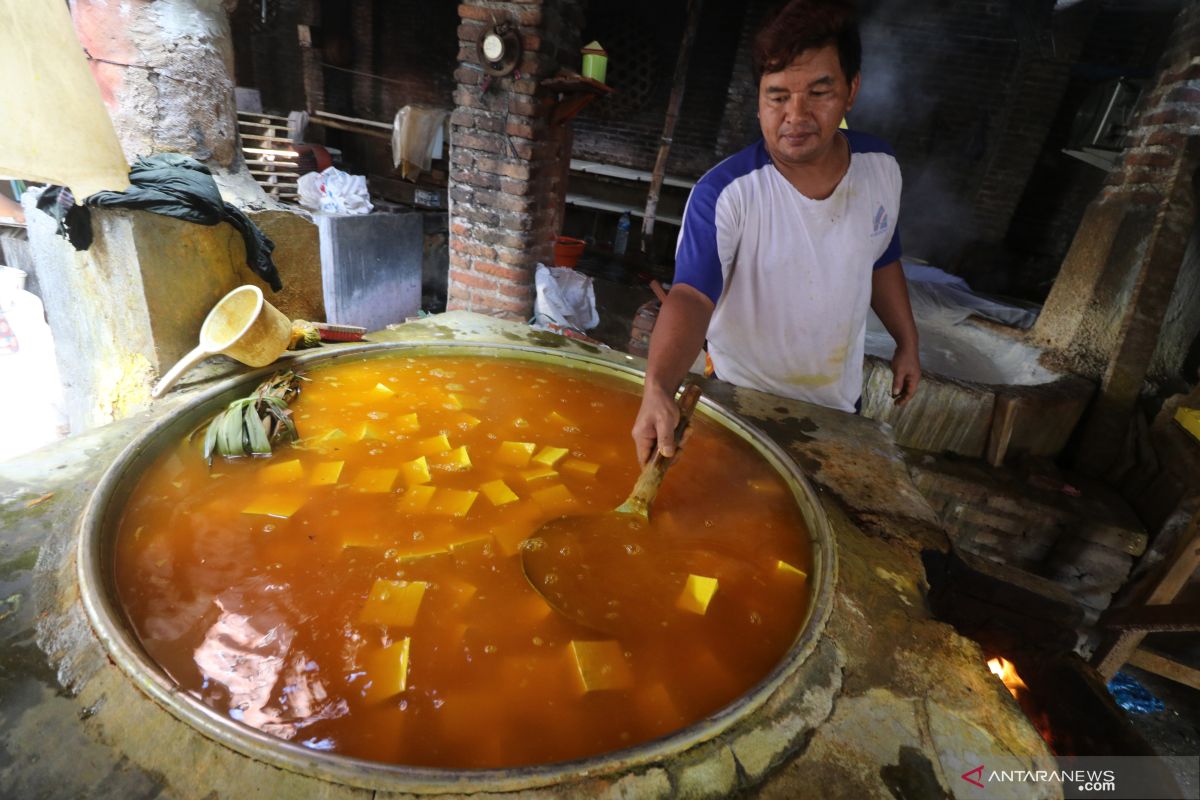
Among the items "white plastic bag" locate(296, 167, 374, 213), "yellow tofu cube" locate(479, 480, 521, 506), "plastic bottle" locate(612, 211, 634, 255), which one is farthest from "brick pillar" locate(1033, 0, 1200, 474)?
"white plastic bag" locate(296, 167, 374, 213)

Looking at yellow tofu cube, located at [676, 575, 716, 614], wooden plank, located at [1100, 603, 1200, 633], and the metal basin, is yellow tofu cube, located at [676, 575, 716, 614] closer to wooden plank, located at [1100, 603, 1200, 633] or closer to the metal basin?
the metal basin

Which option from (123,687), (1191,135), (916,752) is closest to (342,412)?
(123,687)

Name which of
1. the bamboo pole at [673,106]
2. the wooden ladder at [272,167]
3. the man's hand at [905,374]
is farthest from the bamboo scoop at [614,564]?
the bamboo pole at [673,106]

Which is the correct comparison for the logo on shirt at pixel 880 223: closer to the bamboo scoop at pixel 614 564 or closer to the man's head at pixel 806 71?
the man's head at pixel 806 71

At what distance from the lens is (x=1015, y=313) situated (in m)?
5.80

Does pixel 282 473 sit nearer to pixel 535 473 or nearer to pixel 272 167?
pixel 535 473

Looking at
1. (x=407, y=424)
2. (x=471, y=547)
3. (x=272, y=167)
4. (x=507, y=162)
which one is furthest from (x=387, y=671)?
(x=272, y=167)

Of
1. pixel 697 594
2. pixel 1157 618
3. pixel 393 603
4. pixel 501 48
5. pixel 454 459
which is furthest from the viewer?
pixel 501 48

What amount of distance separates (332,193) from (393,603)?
6.13m

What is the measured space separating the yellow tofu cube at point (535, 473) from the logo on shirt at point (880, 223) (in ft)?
5.18

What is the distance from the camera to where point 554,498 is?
1579mm

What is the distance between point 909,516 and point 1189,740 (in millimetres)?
3799

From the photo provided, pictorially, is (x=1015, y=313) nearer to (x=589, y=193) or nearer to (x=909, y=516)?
(x=909, y=516)

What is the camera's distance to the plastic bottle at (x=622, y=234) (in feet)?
30.9
